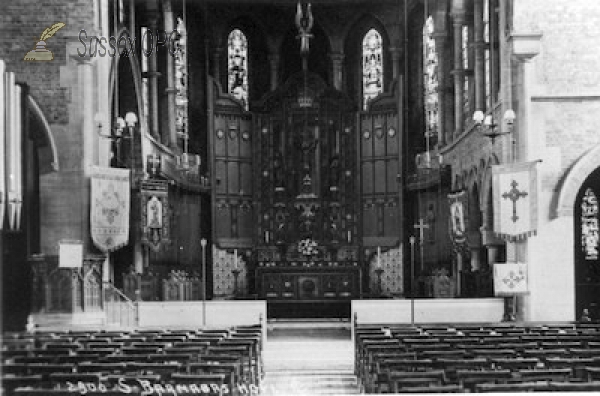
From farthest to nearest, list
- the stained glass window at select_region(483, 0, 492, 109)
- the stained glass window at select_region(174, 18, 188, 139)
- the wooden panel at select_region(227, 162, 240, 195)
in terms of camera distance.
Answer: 1. the wooden panel at select_region(227, 162, 240, 195)
2. the stained glass window at select_region(174, 18, 188, 139)
3. the stained glass window at select_region(483, 0, 492, 109)

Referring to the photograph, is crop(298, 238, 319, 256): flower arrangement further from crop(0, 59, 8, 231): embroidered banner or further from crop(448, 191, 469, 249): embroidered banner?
crop(0, 59, 8, 231): embroidered banner

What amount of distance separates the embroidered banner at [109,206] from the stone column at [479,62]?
1023cm

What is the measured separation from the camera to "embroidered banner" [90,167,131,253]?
20219 millimetres

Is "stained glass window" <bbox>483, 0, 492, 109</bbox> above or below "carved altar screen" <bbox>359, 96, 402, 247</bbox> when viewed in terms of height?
above

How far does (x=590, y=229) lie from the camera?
21.5 metres

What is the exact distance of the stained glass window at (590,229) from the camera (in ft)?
70.0

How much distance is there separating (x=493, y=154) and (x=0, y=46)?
11.7 m

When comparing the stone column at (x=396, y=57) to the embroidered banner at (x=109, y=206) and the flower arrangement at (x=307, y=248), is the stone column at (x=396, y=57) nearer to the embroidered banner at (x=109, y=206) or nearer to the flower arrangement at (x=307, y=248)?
the flower arrangement at (x=307, y=248)

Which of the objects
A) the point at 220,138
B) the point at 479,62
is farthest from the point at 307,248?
the point at 479,62

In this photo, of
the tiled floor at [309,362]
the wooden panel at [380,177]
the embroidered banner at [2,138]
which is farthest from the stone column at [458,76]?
the embroidered banner at [2,138]

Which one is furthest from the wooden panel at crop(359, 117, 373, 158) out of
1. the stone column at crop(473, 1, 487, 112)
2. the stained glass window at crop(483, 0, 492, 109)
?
the stained glass window at crop(483, 0, 492, 109)

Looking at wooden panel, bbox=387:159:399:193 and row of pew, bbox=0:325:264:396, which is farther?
wooden panel, bbox=387:159:399:193

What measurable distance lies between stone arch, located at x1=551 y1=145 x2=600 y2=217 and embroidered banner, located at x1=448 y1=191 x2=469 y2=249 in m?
4.54

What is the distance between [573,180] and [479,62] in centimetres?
Result: 615
